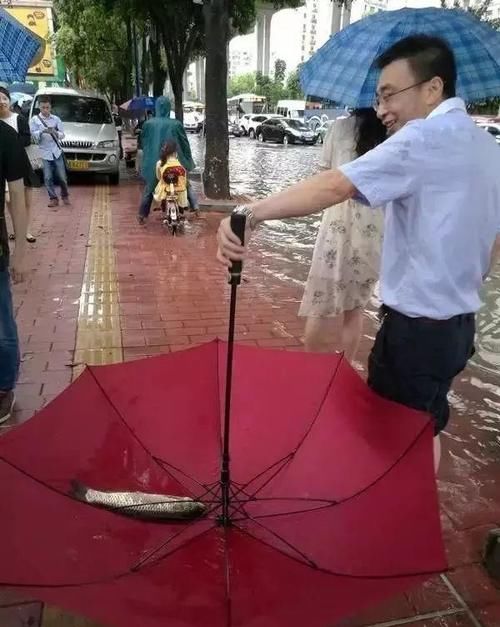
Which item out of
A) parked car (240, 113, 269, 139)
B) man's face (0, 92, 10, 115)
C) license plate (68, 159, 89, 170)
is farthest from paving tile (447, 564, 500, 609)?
parked car (240, 113, 269, 139)

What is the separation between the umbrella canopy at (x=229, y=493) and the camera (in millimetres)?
1309

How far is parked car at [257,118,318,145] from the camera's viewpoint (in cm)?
3238

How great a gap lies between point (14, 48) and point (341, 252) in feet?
10.8

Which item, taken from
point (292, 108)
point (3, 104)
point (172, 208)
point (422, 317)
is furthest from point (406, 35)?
point (292, 108)

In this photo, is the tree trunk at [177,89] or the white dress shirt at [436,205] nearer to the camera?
the white dress shirt at [436,205]

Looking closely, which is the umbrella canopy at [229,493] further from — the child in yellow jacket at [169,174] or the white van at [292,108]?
the white van at [292,108]

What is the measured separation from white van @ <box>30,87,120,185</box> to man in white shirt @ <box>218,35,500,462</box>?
11413mm

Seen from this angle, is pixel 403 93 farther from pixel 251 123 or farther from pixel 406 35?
pixel 251 123

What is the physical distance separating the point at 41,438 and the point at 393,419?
1011 mm

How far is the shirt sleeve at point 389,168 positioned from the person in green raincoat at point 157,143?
744 cm

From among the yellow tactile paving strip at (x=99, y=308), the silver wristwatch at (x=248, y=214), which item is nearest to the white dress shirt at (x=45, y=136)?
A: the yellow tactile paving strip at (x=99, y=308)

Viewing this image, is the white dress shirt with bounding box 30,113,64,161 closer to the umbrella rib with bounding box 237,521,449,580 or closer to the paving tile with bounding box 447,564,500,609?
the paving tile with bounding box 447,564,500,609

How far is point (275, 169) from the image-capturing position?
18.9 meters

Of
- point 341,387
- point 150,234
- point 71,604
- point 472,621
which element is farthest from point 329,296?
point 150,234
